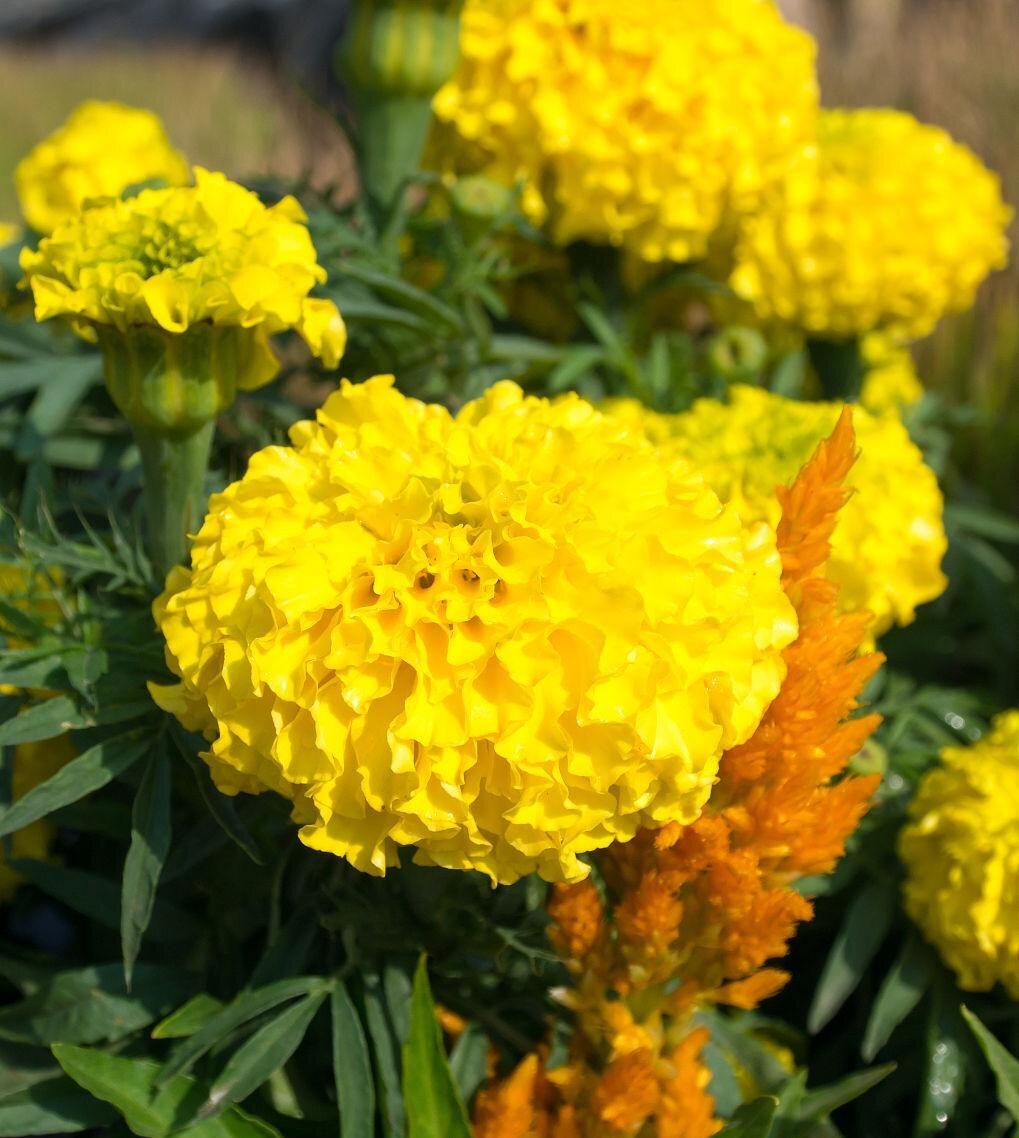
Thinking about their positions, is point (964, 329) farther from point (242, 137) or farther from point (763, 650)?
point (242, 137)

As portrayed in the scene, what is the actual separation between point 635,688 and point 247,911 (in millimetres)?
523

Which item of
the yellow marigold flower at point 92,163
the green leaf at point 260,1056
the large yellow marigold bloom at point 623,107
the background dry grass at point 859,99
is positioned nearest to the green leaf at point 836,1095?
the green leaf at point 260,1056

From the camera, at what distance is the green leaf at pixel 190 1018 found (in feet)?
3.26

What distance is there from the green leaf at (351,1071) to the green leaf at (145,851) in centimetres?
16

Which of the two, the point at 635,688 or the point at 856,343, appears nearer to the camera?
the point at 635,688

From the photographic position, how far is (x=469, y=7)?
4.79ft

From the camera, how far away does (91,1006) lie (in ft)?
3.60

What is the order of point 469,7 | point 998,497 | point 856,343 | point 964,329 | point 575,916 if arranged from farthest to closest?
point 964,329, point 998,497, point 856,343, point 469,7, point 575,916

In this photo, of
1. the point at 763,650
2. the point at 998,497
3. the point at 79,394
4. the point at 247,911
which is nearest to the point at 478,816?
the point at 763,650

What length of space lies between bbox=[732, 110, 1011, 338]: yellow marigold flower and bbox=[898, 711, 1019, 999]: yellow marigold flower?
0.59 m

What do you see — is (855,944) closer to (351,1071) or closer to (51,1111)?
(351,1071)

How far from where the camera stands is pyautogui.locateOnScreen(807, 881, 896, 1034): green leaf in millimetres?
1239

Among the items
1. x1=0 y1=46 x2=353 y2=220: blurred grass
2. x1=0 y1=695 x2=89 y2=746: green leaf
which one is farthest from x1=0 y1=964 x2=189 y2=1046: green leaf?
x1=0 y1=46 x2=353 y2=220: blurred grass

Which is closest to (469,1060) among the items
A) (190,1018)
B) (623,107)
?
(190,1018)
